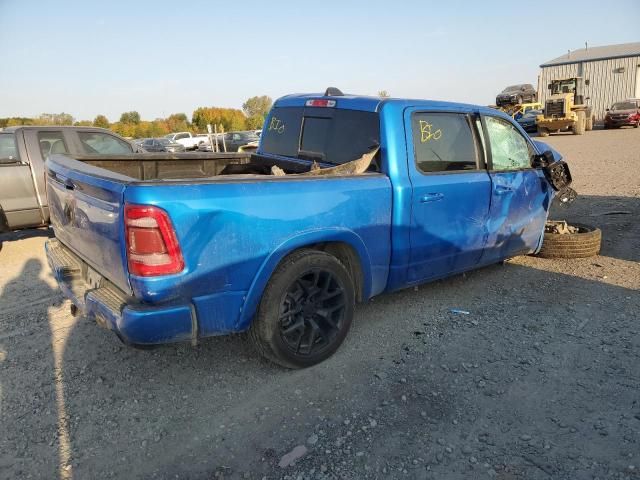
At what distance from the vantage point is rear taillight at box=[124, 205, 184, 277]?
2.43m

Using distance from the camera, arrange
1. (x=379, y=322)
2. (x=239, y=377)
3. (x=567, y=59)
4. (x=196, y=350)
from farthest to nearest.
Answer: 1. (x=567, y=59)
2. (x=379, y=322)
3. (x=196, y=350)
4. (x=239, y=377)

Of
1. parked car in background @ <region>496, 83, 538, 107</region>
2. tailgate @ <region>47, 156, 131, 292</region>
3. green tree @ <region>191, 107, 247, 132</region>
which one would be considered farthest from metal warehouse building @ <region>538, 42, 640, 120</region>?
tailgate @ <region>47, 156, 131, 292</region>

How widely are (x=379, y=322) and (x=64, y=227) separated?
2505mm

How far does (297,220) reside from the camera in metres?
2.94

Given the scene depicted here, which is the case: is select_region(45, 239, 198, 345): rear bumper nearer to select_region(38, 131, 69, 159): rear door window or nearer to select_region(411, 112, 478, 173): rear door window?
select_region(411, 112, 478, 173): rear door window

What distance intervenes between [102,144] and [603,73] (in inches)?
1932

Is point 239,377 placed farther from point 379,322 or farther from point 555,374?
point 555,374

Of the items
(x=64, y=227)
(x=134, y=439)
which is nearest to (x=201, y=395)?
(x=134, y=439)

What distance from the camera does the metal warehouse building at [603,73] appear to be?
42.8m

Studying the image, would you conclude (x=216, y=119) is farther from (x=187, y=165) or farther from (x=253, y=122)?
(x=187, y=165)

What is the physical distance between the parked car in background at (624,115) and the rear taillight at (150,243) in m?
36.0

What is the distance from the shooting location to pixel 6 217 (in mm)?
6191

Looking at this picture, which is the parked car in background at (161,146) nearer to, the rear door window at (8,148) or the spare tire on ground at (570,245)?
the rear door window at (8,148)

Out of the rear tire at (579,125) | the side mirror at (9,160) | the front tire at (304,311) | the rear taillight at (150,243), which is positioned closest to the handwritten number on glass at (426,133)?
the front tire at (304,311)
